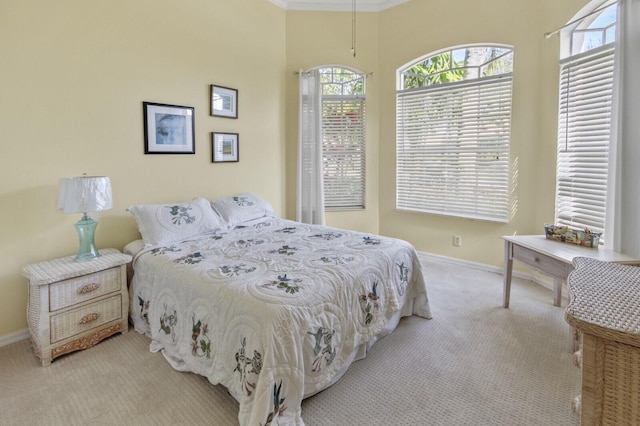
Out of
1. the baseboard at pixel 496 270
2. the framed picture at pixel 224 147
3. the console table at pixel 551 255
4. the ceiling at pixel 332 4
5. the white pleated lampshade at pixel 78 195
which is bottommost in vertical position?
the baseboard at pixel 496 270

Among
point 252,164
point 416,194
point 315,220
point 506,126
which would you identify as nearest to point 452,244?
point 416,194

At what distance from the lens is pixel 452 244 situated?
4.04m

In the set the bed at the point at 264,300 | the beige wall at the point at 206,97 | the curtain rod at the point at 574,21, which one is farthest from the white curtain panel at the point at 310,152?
the curtain rod at the point at 574,21

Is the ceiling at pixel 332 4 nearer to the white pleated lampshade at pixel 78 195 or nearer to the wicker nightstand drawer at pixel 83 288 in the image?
the white pleated lampshade at pixel 78 195

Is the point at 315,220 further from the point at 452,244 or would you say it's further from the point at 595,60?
the point at 595,60

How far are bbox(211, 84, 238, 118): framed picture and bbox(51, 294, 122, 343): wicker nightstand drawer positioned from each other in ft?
6.80

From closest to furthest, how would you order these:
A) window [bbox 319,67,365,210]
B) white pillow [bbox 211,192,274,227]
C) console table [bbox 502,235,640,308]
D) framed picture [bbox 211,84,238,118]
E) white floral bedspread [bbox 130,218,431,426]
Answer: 1. white floral bedspread [bbox 130,218,431,426]
2. console table [bbox 502,235,640,308]
3. white pillow [bbox 211,192,274,227]
4. framed picture [bbox 211,84,238,118]
5. window [bbox 319,67,365,210]

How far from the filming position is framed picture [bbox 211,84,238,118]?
11.5 ft

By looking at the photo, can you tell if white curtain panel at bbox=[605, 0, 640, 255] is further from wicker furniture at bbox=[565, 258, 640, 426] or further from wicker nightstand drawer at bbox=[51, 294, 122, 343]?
wicker nightstand drawer at bbox=[51, 294, 122, 343]

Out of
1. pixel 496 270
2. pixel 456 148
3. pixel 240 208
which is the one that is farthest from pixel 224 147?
pixel 496 270

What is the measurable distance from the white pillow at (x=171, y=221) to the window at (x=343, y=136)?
1904 mm

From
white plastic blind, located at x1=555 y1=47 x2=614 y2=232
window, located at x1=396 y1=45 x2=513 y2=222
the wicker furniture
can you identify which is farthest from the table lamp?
white plastic blind, located at x1=555 y1=47 x2=614 y2=232

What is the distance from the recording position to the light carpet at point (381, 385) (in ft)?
5.46

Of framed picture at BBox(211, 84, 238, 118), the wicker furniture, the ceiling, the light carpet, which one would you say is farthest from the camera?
the ceiling
